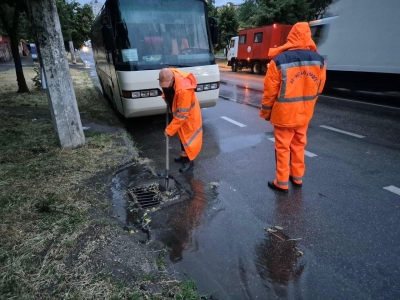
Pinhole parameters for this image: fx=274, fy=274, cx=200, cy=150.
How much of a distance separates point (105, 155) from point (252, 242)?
9.39ft

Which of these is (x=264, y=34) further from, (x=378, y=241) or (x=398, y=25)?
(x=378, y=241)

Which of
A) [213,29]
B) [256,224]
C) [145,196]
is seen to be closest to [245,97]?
[213,29]

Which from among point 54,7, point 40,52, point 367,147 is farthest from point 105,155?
point 367,147

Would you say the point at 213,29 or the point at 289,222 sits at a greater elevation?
the point at 213,29

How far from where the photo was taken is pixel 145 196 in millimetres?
3422

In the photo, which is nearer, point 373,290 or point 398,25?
point 373,290

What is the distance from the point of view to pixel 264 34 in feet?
62.6

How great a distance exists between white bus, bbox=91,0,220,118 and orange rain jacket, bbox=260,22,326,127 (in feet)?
9.52

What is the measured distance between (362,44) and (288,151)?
26.3ft

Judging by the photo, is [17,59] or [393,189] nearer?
[393,189]

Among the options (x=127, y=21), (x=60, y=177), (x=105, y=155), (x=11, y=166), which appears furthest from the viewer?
(x=127, y=21)

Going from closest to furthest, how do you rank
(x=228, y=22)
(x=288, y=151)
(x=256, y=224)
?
(x=256, y=224), (x=288, y=151), (x=228, y=22)

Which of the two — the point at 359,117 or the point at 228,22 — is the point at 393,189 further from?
the point at 228,22

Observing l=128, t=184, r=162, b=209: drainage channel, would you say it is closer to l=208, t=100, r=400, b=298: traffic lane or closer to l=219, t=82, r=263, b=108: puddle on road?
l=208, t=100, r=400, b=298: traffic lane
